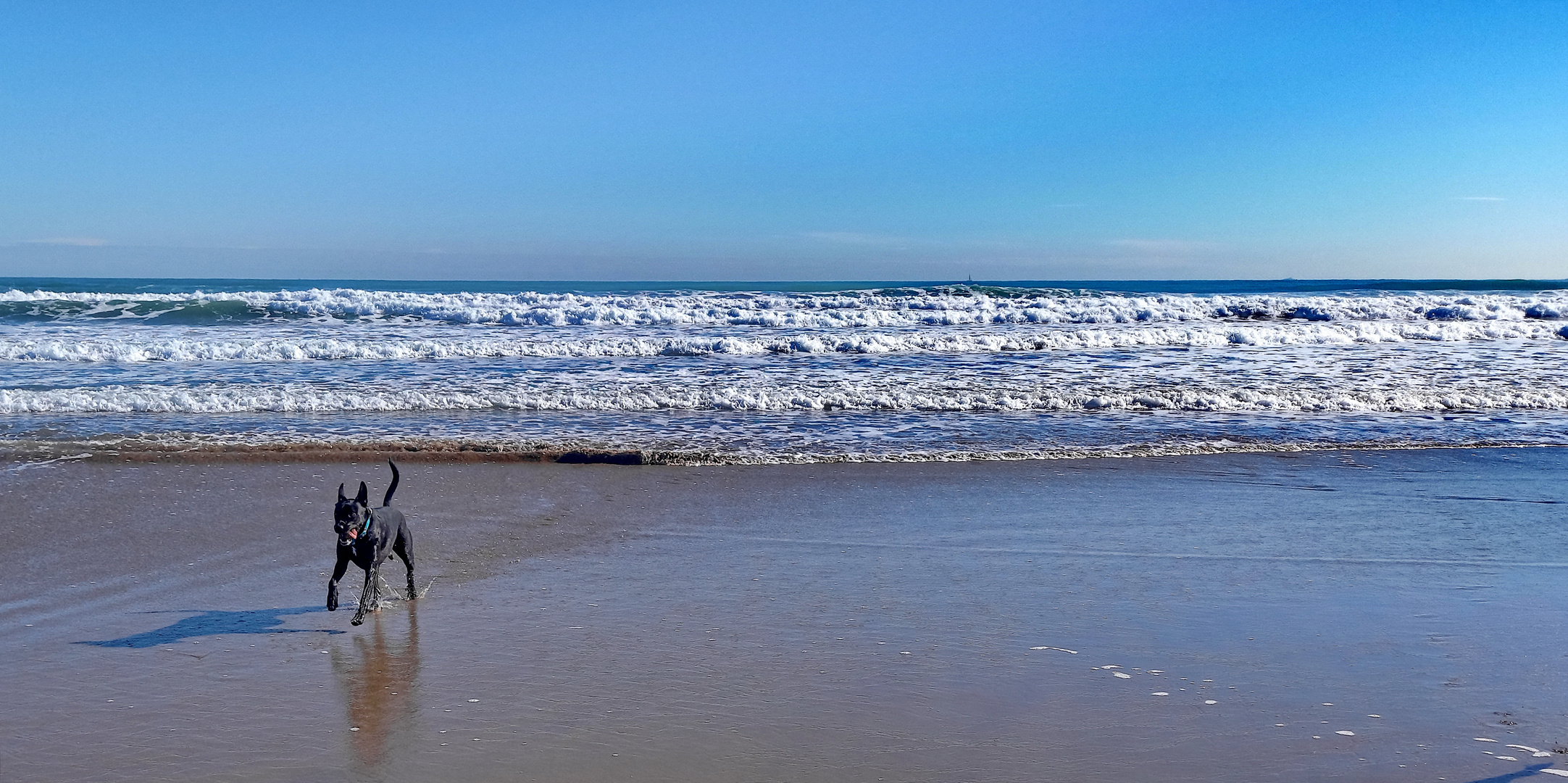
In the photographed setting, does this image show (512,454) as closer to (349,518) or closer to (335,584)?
(335,584)

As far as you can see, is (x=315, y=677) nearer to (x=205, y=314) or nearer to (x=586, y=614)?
(x=586, y=614)

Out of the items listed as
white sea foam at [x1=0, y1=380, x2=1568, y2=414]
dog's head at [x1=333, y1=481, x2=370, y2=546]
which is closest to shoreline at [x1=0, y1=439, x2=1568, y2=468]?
white sea foam at [x1=0, y1=380, x2=1568, y2=414]

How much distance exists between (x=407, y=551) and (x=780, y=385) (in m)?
9.11

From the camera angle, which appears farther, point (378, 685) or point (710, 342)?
point (710, 342)

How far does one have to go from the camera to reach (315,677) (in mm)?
4332

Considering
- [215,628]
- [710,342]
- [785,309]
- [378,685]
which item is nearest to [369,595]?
[215,628]

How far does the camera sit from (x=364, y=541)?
4.98 m

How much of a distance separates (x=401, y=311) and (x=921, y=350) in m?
17.4

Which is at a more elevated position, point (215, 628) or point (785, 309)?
point (785, 309)

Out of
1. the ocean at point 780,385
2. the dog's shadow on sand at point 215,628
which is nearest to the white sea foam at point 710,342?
the ocean at point 780,385

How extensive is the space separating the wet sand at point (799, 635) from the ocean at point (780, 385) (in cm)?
229

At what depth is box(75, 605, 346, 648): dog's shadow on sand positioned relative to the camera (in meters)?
4.76

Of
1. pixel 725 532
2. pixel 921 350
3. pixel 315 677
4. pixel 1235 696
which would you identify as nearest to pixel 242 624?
pixel 315 677

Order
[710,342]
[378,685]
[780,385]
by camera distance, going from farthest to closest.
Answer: [710,342], [780,385], [378,685]
